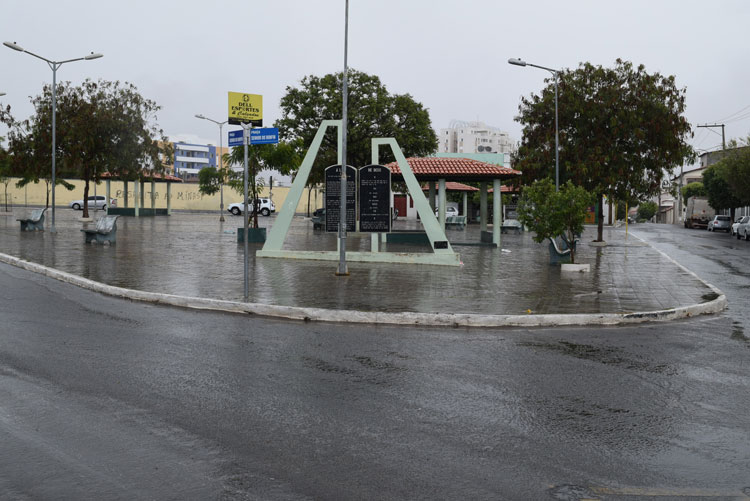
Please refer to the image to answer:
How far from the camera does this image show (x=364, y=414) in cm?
535

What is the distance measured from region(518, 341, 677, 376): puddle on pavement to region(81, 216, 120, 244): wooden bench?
16740 millimetres

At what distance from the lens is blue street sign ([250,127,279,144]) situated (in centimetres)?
1157

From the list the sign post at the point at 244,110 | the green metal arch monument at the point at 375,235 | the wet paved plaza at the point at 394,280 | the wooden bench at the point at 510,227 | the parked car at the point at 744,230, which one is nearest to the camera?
the wet paved plaza at the point at 394,280

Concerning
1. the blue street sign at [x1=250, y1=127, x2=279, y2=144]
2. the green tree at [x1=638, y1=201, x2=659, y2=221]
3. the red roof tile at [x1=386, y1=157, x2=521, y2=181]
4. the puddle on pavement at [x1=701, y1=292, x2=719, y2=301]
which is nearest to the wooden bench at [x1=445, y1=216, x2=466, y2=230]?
the red roof tile at [x1=386, y1=157, x2=521, y2=181]

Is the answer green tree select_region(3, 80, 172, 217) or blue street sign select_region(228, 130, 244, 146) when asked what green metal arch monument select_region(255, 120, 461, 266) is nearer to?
blue street sign select_region(228, 130, 244, 146)

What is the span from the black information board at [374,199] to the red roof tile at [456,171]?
799 centimetres

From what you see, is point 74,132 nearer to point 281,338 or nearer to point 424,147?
point 424,147

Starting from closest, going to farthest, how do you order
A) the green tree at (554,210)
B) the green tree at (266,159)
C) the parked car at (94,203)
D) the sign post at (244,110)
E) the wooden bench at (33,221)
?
the sign post at (244,110)
the green tree at (554,210)
the green tree at (266,159)
the wooden bench at (33,221)
the parked car at (94,203)

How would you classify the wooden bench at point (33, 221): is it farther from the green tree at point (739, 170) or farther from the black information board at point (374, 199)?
the green tree at point (739, 170)

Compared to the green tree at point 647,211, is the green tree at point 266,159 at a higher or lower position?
lower

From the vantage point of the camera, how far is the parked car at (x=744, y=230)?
41.8 metres

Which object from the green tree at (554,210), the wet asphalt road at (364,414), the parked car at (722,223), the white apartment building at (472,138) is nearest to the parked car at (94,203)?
the parked car at (722,223)

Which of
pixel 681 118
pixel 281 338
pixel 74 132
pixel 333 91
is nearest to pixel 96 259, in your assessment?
pixel 281 338

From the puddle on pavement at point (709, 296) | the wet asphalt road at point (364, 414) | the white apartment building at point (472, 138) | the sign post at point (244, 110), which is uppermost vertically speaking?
the white apartment building at point (472, 138)
